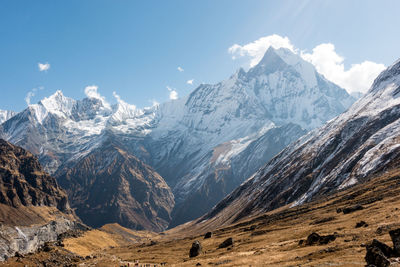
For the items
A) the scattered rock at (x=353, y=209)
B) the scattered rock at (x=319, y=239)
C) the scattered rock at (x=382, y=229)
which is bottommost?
the scattered rock at (x=382, y=229)

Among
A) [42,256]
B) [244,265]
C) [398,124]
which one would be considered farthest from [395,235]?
[398,124]

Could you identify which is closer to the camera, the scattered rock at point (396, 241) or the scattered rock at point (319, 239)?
the scattered rock at point (396, 241)

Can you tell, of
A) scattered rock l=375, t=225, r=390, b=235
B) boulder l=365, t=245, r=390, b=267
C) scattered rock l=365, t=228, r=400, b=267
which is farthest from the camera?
scattered rock l=375, t=225, r=390, b=235

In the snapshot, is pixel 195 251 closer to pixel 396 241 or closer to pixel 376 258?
pixel 396 241

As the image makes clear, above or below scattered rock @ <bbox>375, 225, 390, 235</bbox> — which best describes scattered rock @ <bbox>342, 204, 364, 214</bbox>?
above

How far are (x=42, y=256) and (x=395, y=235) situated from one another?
305 ft

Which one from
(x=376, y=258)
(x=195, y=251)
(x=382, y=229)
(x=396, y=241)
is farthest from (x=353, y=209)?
(x=376, y=258)

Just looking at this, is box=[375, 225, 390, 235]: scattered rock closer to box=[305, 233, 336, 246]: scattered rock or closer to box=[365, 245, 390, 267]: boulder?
box=[305, 233, 336, 246]: scattered rock

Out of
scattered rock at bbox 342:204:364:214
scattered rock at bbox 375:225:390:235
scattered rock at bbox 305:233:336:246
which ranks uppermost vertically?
scattered rock at bbox 342:204:364:214

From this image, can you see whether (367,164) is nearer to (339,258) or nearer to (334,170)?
(334,170)

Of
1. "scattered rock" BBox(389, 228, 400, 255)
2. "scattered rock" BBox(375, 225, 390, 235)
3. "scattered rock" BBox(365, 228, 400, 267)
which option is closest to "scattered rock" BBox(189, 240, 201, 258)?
"scattered rock" BBox(375, 225, 390, 235)

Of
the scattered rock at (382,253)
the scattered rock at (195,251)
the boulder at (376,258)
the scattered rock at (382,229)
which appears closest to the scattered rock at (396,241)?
the scattered rock at (382,253)

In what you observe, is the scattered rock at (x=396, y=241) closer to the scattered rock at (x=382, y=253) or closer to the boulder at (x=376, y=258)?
the scattered rock at (x=382, y=253)

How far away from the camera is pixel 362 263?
113 ft
